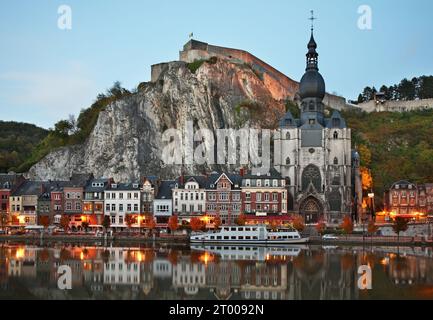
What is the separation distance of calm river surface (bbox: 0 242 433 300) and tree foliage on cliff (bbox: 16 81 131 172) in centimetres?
4591

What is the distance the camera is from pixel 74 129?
113 meters

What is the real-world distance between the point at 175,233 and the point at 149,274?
33.3m

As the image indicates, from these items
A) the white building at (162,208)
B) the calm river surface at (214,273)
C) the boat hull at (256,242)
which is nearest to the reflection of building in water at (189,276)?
the calm river surface at (214,273)

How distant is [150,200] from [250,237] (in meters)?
16.3

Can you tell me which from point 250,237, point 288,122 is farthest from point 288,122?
point 250,237

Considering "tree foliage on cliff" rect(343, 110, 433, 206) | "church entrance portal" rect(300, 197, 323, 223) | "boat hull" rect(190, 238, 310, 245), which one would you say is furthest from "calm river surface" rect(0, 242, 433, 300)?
"tree foliage on cliff" rect(343, 110, 433, 206)

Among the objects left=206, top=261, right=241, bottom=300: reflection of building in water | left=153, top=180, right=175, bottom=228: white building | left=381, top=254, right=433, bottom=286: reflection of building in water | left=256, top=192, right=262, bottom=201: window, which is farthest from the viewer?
left=153, top=180, right=175, bottom=228: white building

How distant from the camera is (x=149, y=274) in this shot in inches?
1624

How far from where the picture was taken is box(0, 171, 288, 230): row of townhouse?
78.8 meters

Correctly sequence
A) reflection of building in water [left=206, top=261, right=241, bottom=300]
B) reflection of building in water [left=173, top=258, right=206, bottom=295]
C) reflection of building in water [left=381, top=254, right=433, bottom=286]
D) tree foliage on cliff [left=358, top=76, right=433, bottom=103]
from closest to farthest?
reflection of building in water [left=206, top=261, right=241, bottom=300] < reflection of building in water [left=173, top=258, right=206, bottom=295] < reflection of building in water [left=381, top=254, right=433, bottom=286] < tree foliage on cliff [left=358, top=76, right=433, bottom=103]

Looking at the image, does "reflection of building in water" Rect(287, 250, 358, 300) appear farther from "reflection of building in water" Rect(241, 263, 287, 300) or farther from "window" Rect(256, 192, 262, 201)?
"window" Rect(256, 192, 262, 201)

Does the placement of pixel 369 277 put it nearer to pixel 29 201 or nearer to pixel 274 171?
pixel 274 171

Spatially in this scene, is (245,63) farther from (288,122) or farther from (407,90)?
(407,90)
